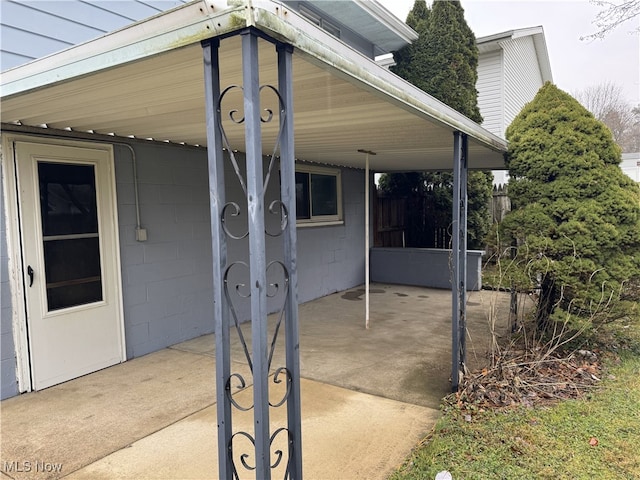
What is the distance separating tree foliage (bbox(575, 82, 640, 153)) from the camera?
68.8 ft

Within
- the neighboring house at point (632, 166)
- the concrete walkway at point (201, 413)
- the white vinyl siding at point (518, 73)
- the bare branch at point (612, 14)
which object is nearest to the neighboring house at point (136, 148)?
the concrete walkway at point (201, 413)

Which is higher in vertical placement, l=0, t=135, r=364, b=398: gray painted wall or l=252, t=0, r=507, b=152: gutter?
l=252, t=0, r=507, b=152: gutter

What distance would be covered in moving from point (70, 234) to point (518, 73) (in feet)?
41.8

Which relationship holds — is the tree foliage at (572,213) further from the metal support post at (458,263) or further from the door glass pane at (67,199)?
the door glass pane at (67,199)

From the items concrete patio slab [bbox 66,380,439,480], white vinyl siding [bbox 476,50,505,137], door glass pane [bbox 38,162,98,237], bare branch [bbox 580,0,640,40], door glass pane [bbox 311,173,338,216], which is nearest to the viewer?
concrete patio slab [bbox 66,380,439,480]

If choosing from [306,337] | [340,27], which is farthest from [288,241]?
[340,27]

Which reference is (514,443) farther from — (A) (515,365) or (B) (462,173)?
(B) (462,173)

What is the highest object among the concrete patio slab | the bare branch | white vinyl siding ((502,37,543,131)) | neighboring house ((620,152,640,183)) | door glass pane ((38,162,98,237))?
white vinyl siding ((502,37,543,131))

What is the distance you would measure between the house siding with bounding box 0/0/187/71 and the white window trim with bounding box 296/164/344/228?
133 inches

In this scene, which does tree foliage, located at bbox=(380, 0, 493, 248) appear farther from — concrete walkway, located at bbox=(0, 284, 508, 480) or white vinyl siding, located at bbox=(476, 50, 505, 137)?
concrete walkway, located at bbox=(0, 284, 508, 480)

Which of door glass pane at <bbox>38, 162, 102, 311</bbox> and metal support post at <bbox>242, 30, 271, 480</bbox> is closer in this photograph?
metal support post at <bbox>242, 30, 271, 480</bbox>

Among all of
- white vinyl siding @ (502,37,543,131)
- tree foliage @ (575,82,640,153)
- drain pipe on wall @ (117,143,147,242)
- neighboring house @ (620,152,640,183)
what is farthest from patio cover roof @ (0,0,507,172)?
tree foliage @ (575,82,640,153)

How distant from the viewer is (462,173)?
3859 mm

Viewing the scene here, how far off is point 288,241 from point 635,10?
812cm
